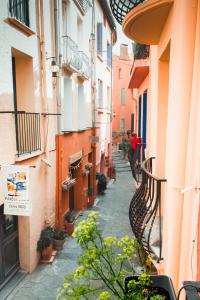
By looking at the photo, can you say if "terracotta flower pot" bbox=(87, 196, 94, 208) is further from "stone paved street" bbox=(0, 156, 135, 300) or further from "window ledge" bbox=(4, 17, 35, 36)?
"window ledge" bbox=(4, 17, 35, 36)

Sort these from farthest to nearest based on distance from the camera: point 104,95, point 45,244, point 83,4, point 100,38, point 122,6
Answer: point 104,95, point 100,38, point 83,4, point 45,244, point 122,6

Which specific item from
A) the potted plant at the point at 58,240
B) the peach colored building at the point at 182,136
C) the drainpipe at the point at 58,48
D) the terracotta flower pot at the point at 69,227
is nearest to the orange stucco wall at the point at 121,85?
the terracotta flower pot at the point at 69,227

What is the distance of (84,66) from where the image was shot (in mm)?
12781

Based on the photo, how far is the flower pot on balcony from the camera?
2.29 meters

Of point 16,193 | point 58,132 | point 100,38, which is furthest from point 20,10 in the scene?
point 100,38

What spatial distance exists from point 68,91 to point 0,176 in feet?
19.5

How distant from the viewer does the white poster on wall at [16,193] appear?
639 centimetres

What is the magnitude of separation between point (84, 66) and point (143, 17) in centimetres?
954

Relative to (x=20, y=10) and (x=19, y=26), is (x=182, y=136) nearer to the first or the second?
(x=19, y=26)

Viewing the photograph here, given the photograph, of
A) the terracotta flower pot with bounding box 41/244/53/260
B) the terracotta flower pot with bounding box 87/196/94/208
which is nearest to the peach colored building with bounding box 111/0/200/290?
the terracotta flower pot with bounding box 41/244/53/260

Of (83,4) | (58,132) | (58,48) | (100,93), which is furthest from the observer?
(100,93)

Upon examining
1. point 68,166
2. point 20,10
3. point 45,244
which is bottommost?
point 45,244

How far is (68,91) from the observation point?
441 inches

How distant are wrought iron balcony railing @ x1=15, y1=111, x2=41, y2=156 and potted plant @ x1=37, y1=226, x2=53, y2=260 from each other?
2843 millimetres
